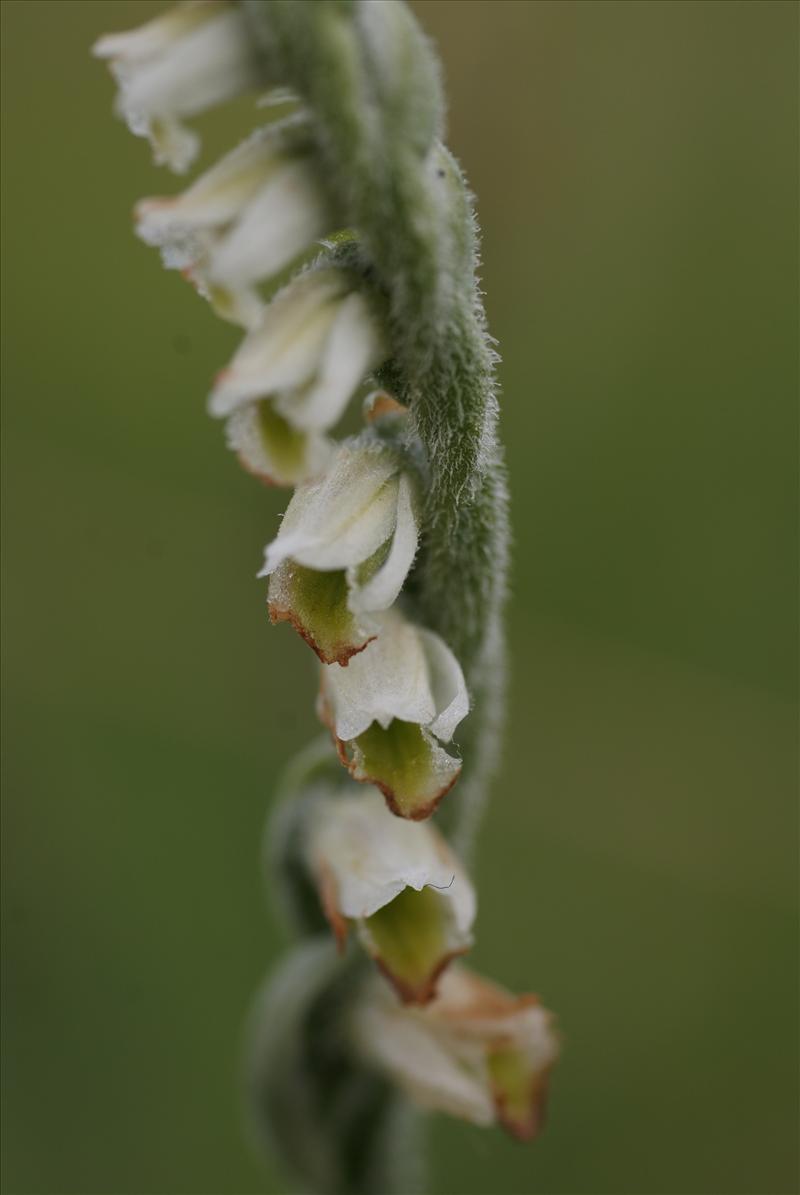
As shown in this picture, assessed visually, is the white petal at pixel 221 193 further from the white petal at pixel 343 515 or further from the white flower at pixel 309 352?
the white petal at pixel 343 515

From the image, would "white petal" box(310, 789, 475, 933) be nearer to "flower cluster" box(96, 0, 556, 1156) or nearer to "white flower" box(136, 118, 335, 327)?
"flower cluster" box(96, 0, 556, 1156)

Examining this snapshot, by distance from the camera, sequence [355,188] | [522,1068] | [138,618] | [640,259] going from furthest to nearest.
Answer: [640,259]
[138,618]
[522,1068]
[355,188]

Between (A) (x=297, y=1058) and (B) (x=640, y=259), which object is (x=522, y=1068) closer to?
(A) (x=297, y=1058)

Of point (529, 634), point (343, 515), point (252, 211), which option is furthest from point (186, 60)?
point (529, 634)

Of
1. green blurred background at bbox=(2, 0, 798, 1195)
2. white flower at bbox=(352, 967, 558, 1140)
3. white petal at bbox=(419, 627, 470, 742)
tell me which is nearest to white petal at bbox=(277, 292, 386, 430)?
white petal at bbox=(419, 627, 470, 742)

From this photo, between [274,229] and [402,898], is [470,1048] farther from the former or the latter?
[274,229]

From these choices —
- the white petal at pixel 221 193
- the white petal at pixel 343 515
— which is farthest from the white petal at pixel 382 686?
the white petal at pixel 221 193

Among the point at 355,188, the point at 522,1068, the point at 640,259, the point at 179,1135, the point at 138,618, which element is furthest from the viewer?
the point at 640,259

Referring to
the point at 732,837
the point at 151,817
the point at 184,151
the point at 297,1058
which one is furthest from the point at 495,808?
the point at 184,151
